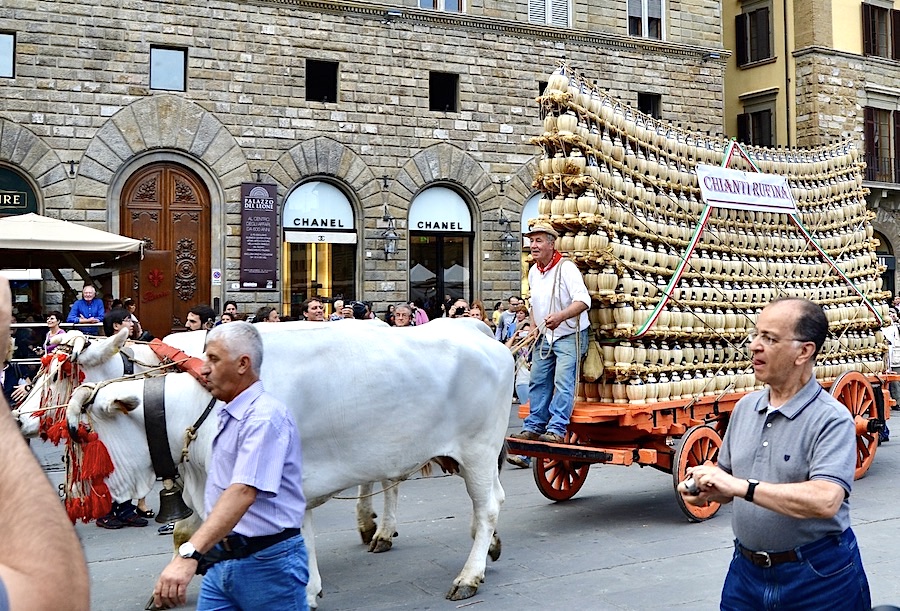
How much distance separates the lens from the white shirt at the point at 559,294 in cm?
836

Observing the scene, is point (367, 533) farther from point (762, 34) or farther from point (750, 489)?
point (762, 34)

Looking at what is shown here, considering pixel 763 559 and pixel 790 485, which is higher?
pixel 790 485

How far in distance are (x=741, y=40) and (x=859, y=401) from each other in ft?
82.3

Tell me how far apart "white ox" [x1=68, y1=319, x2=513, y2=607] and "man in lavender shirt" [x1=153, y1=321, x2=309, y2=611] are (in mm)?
1665

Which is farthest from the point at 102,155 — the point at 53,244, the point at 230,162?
the point at 53,244

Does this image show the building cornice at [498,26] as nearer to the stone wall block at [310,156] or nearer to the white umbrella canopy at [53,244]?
the stone wall block at [310,156]

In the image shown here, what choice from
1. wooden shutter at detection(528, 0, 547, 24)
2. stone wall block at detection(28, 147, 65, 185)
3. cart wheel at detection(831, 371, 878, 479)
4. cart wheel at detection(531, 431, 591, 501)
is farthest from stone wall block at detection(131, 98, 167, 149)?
cart wheel at detection(831, 371, 878, 479)

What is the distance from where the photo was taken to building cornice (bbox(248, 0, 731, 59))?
907 inches

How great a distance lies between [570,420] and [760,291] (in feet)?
9.42

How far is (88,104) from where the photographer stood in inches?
830

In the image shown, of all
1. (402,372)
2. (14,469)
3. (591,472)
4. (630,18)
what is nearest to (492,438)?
(402,372)

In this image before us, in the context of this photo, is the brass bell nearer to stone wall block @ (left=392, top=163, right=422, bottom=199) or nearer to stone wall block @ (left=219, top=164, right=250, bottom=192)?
stone wall block @ (left=219, top=164, right=250, bottom=192)

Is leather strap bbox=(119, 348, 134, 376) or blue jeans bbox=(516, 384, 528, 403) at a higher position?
leather strap bbox=(119, 348, 134, 376)

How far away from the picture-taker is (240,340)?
4.26m
